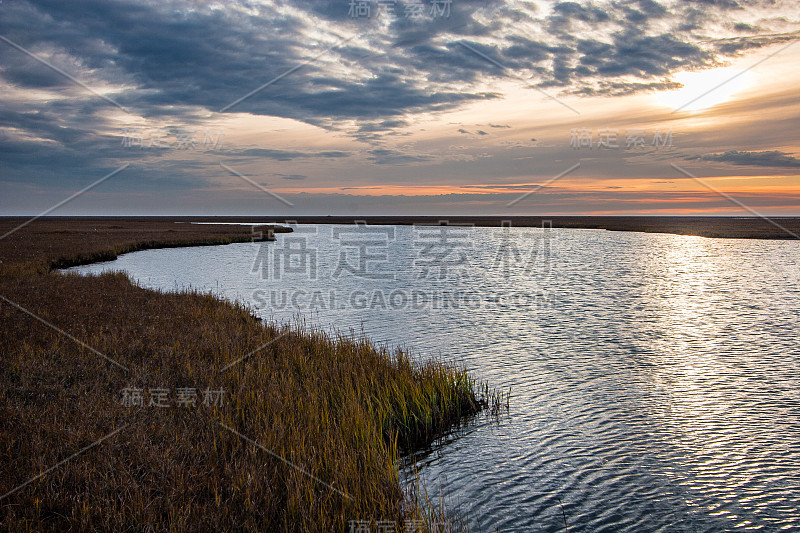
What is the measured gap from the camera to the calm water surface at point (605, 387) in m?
7.84

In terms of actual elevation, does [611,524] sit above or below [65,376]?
below

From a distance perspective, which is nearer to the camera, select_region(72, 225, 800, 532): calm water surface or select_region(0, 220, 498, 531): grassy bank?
select_region(0, 220, 498, 531): grassy bank

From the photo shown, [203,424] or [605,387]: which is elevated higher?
[203,424]

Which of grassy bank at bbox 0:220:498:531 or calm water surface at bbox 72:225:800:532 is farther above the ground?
grassy bank at bbox 0:220:498:531

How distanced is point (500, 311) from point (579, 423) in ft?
45.0

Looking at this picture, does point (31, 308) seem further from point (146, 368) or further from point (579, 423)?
point (579, 423)

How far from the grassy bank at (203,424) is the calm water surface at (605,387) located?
1.59 meters

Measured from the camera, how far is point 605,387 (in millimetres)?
13148

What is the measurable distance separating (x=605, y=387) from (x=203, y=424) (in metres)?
10.1

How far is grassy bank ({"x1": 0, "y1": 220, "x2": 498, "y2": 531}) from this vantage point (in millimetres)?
5832

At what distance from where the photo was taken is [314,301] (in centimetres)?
2647

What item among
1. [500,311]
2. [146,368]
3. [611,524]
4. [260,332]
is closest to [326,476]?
[611,524]

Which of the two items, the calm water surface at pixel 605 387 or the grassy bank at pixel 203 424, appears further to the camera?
the calm water surface at pixel 605 387

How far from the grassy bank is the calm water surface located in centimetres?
159
